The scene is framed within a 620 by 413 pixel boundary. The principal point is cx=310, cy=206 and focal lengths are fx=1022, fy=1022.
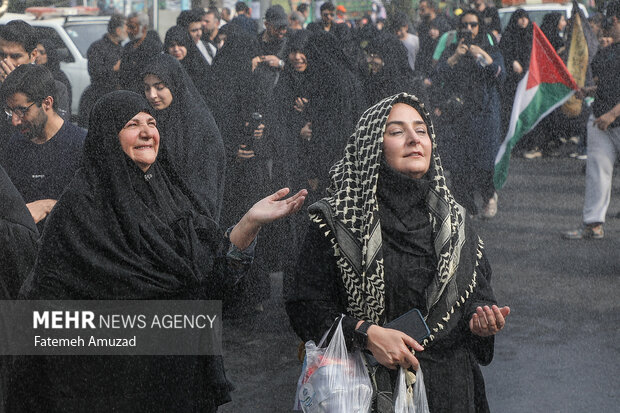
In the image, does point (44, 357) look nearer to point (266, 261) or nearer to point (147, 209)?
point (147, 209)

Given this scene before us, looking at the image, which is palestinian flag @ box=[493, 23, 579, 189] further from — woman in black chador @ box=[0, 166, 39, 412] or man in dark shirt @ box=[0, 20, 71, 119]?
woman in black chador @ box=[0, 166, 39, 412]

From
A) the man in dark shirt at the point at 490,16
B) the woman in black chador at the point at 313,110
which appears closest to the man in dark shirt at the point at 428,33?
the man in dark shirt at the point at 490,16

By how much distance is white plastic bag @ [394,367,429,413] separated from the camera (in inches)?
117

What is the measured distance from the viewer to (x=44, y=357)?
3.53 meters

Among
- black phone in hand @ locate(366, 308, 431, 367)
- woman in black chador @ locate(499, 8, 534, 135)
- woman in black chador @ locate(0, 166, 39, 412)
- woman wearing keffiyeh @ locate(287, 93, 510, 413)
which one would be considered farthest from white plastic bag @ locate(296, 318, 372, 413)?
woman in black chador @ locate(499, 8, 534, 135)

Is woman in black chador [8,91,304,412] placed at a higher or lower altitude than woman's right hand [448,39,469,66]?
higher

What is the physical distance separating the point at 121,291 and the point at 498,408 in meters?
A: 2.26

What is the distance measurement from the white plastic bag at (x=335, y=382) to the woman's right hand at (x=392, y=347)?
0.08 metres

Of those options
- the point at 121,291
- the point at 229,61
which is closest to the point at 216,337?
the point at 121,291

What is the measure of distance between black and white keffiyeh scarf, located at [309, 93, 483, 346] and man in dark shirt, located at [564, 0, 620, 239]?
19.6ft

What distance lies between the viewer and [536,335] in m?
6.23

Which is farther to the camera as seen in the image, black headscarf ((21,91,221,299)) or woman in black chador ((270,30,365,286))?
woman in black chador ((270,30,365,286))

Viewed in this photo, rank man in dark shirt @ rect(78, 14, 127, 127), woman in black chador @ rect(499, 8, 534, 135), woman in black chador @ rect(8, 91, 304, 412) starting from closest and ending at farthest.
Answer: woman in black chador @ rect(8, 91, 304, 412)
man in dark shirt @ rect(78, 14, 127, 127)
woman in black chador @ rect(499, 8, 534, 135)

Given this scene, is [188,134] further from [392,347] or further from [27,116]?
[392,347]
